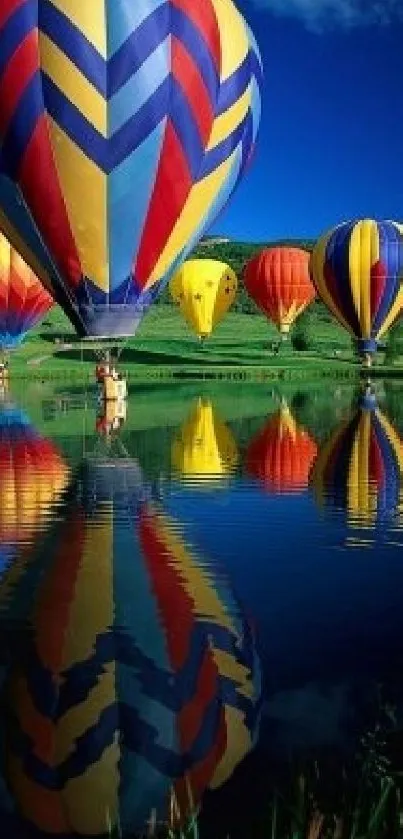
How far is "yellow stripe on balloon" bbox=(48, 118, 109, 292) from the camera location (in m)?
25.4

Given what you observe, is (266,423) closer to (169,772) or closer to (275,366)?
(169,772)

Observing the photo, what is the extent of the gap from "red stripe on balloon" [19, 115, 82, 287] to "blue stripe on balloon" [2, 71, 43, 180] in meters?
0.13

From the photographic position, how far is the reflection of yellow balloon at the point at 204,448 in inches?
817

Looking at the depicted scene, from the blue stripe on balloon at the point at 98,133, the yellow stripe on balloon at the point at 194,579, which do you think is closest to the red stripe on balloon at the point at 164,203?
the blue stripe on balloon at the point at 98,133

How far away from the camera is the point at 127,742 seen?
7230mm

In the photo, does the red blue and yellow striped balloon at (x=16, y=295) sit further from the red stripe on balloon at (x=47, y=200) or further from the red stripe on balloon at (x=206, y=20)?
the red stripe on balloon at (x=206, y=20)

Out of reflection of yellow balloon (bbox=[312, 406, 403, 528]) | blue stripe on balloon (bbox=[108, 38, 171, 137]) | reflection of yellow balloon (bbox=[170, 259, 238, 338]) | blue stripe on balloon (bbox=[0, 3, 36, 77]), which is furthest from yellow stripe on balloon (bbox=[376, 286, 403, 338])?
blue stripe on balloon (bbox=[0, 3, 36, 77])

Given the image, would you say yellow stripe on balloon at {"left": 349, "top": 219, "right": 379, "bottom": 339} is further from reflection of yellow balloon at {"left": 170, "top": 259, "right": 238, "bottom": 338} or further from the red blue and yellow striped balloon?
reflection of yellow balloon at {"left": 170, "top": 259, "right": 238, "bottom": 338}

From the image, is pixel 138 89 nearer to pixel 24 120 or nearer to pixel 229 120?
pixel 24 120

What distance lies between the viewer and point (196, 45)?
25.9 metres

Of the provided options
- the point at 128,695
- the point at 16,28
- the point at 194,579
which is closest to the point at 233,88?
the point at 16,28

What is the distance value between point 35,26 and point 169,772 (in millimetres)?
21373

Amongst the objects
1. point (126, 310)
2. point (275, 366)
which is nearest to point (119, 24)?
point (126, 310)

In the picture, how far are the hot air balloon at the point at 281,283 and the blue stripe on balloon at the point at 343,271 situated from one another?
35.1 ft
